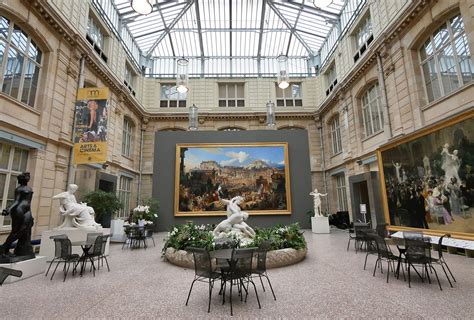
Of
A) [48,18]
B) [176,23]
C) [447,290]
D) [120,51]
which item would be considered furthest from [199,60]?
[447,290]

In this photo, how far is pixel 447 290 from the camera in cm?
468

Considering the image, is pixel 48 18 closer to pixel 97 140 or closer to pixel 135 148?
pixel 97 140

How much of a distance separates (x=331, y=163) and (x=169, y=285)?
1668cm

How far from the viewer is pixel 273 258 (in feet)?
21.8

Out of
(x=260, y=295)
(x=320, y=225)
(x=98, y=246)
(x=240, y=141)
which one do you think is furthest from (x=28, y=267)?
(x=320, y=225)

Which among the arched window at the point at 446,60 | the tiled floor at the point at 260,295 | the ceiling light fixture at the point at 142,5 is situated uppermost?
the arched window at the point at 446,60

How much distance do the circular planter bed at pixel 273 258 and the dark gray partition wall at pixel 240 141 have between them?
728cm

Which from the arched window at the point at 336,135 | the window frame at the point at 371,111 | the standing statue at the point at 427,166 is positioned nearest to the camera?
the standing statue at the point at 427,166

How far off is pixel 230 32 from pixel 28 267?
20.5m

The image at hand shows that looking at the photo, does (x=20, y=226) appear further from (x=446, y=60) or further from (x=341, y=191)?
(x=341, y=191)

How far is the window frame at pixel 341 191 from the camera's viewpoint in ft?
57.9

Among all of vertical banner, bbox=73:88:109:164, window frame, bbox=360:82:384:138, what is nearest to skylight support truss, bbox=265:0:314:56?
window frame, bbox=360:82:384:138

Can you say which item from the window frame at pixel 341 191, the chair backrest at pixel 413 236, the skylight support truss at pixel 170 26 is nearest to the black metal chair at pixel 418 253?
the chair backrest at pixel 413 236

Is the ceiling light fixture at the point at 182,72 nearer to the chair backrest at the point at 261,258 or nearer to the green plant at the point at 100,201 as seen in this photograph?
the green plant at the point at 100,201
